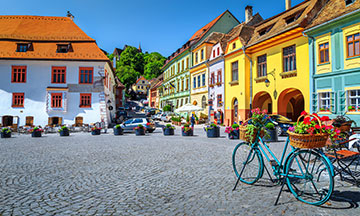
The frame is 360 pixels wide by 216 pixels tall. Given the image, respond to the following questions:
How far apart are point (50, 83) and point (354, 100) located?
26.5 metres

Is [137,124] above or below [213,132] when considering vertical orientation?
above

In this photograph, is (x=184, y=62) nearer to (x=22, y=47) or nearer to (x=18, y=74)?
(x=22, y=47)

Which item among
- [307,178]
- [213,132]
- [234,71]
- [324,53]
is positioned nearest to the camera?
[307,178]

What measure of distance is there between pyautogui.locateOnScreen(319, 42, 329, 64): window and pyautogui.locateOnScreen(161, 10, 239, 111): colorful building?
751 inches

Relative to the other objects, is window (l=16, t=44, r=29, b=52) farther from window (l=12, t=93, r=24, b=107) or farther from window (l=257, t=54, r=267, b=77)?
window (l=257, t=54, r=267, b=77)

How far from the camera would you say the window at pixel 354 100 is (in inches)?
579

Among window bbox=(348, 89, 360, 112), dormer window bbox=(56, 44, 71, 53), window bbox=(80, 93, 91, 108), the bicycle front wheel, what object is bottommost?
the bicycle front wheel

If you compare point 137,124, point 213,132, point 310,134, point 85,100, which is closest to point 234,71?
point 213,132

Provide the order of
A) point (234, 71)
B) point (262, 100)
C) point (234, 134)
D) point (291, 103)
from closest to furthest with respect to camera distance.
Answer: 1. point (234, 134)
2. point (291, 103)
3. point (262, 100)
4. point (234, 71)

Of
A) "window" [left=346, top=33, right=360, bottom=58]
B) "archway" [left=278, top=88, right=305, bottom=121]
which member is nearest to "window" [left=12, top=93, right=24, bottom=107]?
"archway" [left=278, top=88, right=305, bottom=121]

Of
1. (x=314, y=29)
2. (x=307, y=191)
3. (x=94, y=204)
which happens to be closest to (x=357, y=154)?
(x=307, y=191)

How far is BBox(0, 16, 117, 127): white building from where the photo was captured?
24.7 m

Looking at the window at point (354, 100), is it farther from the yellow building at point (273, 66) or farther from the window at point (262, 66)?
the window at point (262, 66)

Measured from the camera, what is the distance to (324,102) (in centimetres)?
1675
